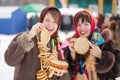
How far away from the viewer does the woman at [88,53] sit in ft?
11.2

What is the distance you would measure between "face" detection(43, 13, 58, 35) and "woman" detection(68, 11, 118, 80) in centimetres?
28

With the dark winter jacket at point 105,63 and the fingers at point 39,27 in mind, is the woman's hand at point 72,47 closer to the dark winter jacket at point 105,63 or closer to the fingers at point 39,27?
the dark winter jacket at point 105,63

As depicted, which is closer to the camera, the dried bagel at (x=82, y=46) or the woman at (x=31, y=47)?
the woman at (x=31, y=47)

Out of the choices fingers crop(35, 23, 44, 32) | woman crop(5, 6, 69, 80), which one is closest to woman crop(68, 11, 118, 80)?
woman crop(5, 6, 69, 80)

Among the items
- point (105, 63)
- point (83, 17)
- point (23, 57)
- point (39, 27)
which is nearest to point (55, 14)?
point (39, 27)

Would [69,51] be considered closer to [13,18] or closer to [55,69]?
[55,69]

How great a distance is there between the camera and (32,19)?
56.4 ft

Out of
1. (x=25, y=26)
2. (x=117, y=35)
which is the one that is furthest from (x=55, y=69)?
(x=25, y=26)

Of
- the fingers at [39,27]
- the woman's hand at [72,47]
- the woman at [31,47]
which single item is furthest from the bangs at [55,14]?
the woman's hand at [72,47]

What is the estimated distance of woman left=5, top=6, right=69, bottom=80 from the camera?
307 centimetres

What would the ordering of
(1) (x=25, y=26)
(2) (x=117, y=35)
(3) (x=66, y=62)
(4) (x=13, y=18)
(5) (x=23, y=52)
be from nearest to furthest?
(5) (x=23, y=52) < (3) (x=66, y=62) < (2) (x=117, y=35) < (4) (x=13, y=18) < (1) (x=25, y=26)

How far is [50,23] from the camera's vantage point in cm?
321

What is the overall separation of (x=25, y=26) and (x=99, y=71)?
13288 mm

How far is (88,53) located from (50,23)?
0.46 meters
